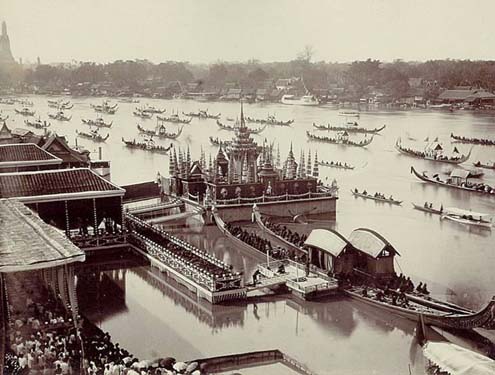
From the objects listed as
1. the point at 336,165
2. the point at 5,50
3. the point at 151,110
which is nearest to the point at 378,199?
the point at 336,165

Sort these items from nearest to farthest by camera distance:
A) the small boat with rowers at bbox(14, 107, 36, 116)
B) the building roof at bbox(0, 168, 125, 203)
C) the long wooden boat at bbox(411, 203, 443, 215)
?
the building roof at bbox(0, 168, 125, 203), the long wooden boat at bbox(411, 203, 443, 215), the small boat with rowers at bbox(14, 107, 36, 116)

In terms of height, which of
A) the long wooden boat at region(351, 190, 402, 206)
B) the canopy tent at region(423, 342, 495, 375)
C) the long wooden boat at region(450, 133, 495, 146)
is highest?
the long wooden boat at region(450, 133, 495, 146)

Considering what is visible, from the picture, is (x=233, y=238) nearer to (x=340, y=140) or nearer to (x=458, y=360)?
(x=458, y=360)

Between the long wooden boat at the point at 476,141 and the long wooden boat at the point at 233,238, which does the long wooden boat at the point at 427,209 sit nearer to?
the long wooden boat at the point at 233,238

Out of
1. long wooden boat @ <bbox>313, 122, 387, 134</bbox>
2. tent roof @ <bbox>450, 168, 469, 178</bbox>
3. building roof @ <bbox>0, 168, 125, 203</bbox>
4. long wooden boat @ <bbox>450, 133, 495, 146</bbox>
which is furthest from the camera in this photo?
long wooden boat @ <bbox>313, 122, 387, 134</bbox>

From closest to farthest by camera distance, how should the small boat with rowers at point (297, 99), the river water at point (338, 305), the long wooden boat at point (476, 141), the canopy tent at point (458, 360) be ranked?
1. the canopy tent at point (458, 360)
2. the river water at point (338, 305)
3. the small boat with rowers at point (297, 99)
4. the long wooden boat at point (476, 141)

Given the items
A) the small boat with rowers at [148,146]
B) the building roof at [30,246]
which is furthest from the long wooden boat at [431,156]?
the building roof at [30,246]

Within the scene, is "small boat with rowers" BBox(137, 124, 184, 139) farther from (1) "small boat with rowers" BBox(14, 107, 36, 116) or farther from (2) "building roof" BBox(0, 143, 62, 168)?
(2) "building roof" BBox(0, 143, 62, 168)

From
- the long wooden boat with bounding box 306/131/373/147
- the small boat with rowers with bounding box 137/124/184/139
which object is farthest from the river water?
the small boat with rowers with bounding box 137/124/184/139
